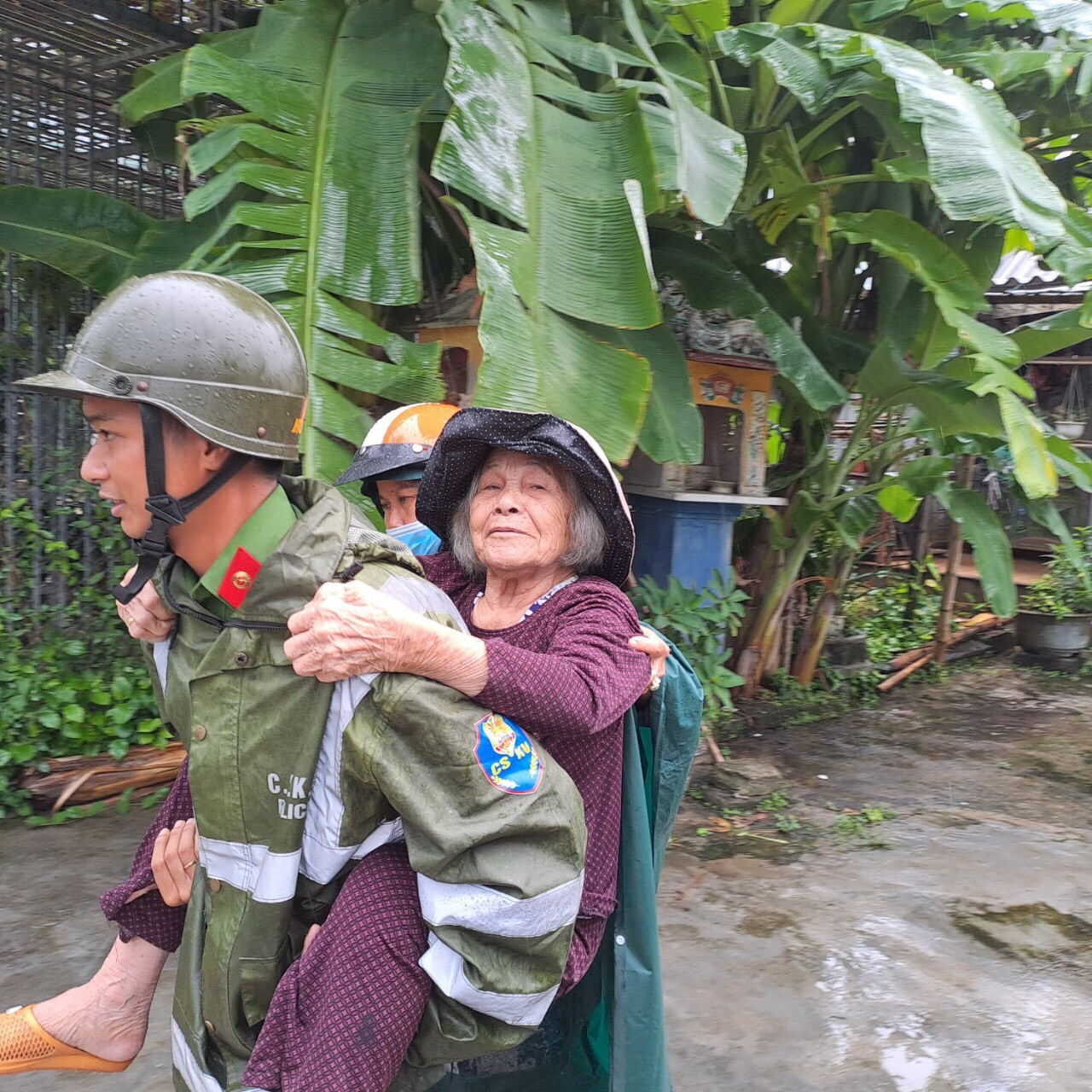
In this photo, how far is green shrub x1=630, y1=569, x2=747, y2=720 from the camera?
15.6ft

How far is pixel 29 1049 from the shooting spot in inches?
65.3

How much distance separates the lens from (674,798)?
1.86 m

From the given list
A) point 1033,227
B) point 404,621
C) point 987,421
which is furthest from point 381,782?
point 987,421

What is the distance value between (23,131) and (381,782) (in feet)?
15.1

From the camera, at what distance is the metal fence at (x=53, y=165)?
4555 mm

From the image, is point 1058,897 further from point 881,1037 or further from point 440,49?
point 440,49

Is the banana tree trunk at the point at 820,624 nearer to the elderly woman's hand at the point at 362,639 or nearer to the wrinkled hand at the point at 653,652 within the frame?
the wrinkled hand at the point at 653,652

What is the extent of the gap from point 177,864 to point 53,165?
4328mm

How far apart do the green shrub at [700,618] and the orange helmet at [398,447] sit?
2091 mm

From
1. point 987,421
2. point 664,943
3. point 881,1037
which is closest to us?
point 881,1037

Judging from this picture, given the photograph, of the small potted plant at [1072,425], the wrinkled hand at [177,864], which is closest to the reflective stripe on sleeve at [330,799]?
the wrinkled hand at [177,864]

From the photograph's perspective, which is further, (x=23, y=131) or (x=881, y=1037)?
(x=23, y=131)

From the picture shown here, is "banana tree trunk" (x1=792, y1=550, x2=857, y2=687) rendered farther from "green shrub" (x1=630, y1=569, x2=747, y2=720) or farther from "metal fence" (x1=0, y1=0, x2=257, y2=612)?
"metal fence" (x1=0, y1=0, x2=257, y2=612)

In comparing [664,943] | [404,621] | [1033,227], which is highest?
[1033,227]
